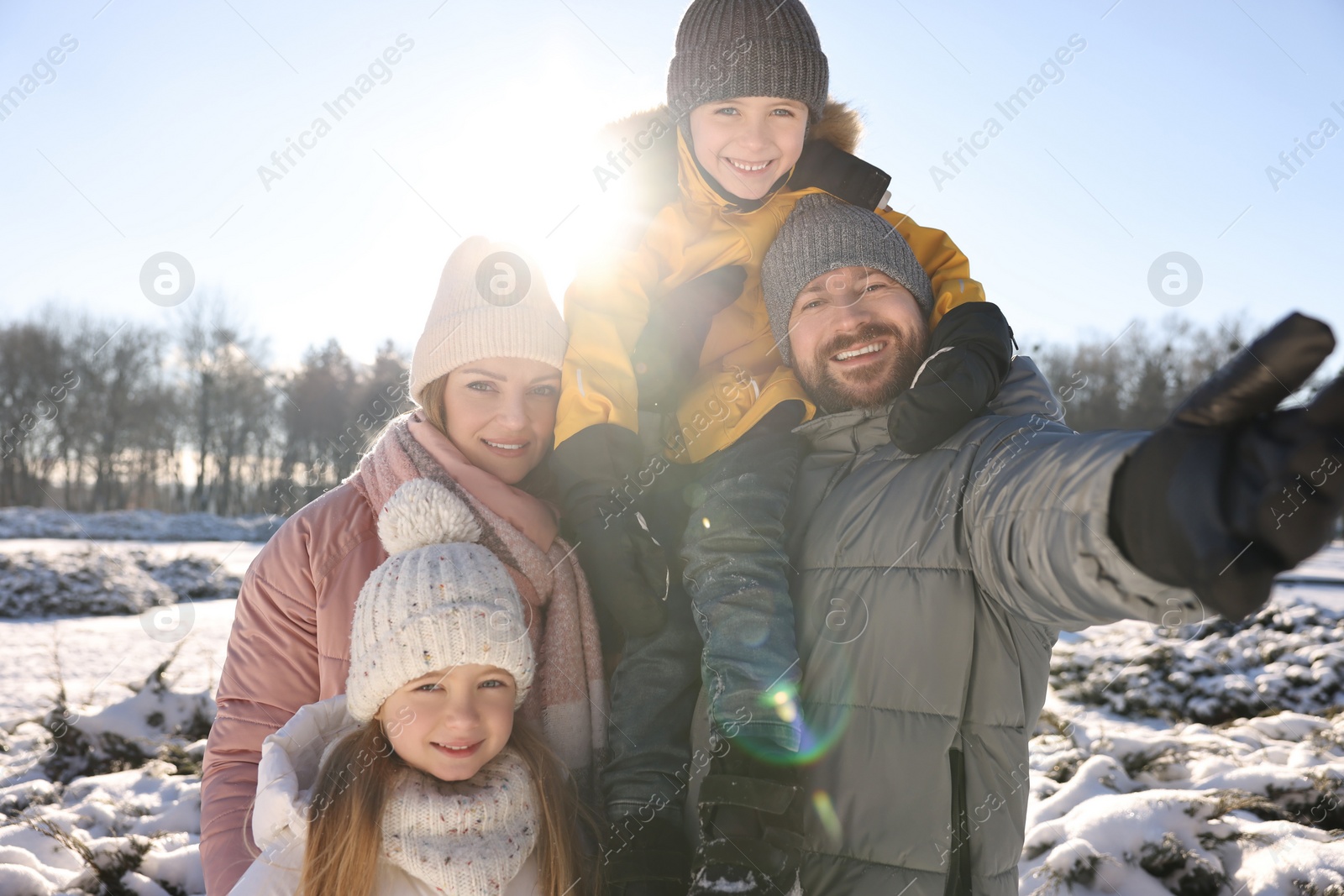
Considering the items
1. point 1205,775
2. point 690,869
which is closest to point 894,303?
point 690,869

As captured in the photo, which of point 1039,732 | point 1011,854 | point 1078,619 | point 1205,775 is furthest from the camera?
point 1039,732

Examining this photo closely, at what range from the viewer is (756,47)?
7.95 feet

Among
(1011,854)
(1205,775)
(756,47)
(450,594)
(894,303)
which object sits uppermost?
(756,47)

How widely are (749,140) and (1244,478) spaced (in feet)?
6.04

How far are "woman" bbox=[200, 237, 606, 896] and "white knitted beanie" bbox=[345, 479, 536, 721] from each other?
124 mm

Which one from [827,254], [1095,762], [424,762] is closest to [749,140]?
[827,254]

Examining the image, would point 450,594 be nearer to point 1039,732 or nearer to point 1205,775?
point 1205,775

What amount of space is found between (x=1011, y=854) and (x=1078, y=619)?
0.63 meters

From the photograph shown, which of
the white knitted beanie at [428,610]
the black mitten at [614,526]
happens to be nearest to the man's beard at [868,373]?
the black mitten at [614,526]

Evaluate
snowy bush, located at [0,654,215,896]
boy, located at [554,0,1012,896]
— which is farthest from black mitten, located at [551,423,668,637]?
snowy bush, located at [0,654,215,896]

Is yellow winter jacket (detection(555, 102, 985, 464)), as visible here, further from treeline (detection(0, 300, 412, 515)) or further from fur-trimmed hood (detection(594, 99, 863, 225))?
treeline (detection(0, 300, 412, 515))

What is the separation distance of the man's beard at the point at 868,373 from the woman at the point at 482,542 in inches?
30.6

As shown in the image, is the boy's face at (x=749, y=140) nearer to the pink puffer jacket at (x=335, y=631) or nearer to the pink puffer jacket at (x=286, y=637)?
the pink puffer jacket at (x=335, y=631)

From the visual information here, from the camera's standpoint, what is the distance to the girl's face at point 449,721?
1.69 meters
